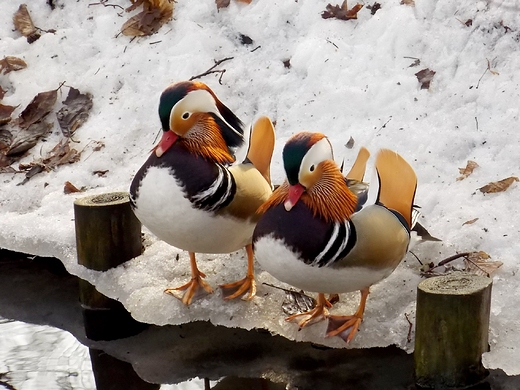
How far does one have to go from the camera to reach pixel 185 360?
271cm

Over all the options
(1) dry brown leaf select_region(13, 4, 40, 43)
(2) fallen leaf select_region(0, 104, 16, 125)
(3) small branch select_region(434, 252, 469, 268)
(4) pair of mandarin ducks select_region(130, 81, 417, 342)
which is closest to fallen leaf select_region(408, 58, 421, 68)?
(4) pair of mandarin ducks select_region(130, 81, 417, 342)

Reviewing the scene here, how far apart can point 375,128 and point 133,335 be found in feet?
4.71

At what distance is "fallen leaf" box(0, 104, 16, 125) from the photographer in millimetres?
3882

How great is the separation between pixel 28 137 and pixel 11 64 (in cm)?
62

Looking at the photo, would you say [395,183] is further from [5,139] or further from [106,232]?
[5,139]

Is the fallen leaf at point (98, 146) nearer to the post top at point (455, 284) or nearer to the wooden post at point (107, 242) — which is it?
the wooden post at point (107, 242)

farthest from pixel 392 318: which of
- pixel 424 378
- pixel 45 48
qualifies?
pixel 45 48

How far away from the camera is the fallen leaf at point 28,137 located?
3.71 m

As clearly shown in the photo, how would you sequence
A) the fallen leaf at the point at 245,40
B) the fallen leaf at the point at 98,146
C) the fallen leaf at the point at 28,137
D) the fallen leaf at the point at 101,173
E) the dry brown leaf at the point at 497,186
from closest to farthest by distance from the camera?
the dry brown leaf at the point at 497,186, the fallen leaf at the point at 101,173, the fallen leaf at the point at 98,146, the fallen leaf at the point at 28,137, the fallen leaf at the point at 245,40

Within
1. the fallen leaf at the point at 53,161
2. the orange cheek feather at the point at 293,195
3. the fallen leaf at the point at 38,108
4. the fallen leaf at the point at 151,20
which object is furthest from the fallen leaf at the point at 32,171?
the orange cheek feather at the point at 293,195

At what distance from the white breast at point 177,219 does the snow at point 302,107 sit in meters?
0.28

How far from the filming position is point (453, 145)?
10.4 feet

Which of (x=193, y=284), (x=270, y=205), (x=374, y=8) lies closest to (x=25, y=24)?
(x=374, y=8)

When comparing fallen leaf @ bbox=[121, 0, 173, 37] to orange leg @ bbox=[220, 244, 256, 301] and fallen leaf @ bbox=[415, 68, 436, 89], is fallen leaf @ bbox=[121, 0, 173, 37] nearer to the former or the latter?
fallen leaf @ bbox=[415, 68, 436, 89]
